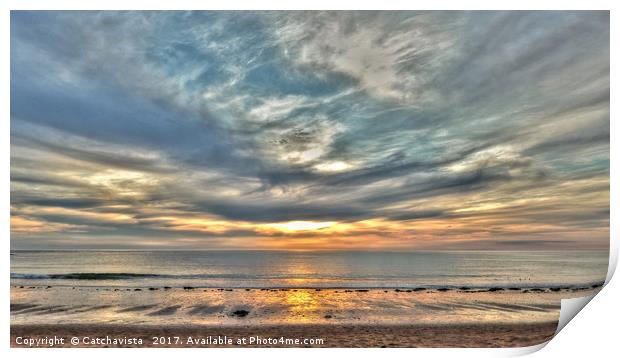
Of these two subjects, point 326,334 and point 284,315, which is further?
point 284,315

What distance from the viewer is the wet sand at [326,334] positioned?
14.3 feet

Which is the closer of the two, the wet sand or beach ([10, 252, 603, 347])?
the wet sand

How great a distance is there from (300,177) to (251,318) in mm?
2186

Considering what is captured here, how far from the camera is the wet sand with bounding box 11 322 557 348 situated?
4363 mm

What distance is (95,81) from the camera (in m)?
4.85

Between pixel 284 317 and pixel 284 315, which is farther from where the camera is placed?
pixel 284 315

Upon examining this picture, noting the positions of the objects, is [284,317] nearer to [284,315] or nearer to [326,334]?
[284,315]

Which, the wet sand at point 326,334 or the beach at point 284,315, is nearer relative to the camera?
the wet sand at point 326,334

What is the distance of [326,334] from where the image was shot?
4.80 meters

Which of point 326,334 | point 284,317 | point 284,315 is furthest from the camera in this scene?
point 284,315

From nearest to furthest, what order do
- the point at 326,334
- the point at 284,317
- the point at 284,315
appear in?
the point at 326,334, the point at 284,317, the point at 284,315

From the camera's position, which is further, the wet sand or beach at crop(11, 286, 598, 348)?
beach at crop(11, 286, 598, 348)

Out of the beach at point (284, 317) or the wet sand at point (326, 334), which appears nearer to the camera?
the wet sand at point (326, 334)

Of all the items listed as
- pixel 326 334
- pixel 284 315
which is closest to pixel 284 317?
pixel 284 315
